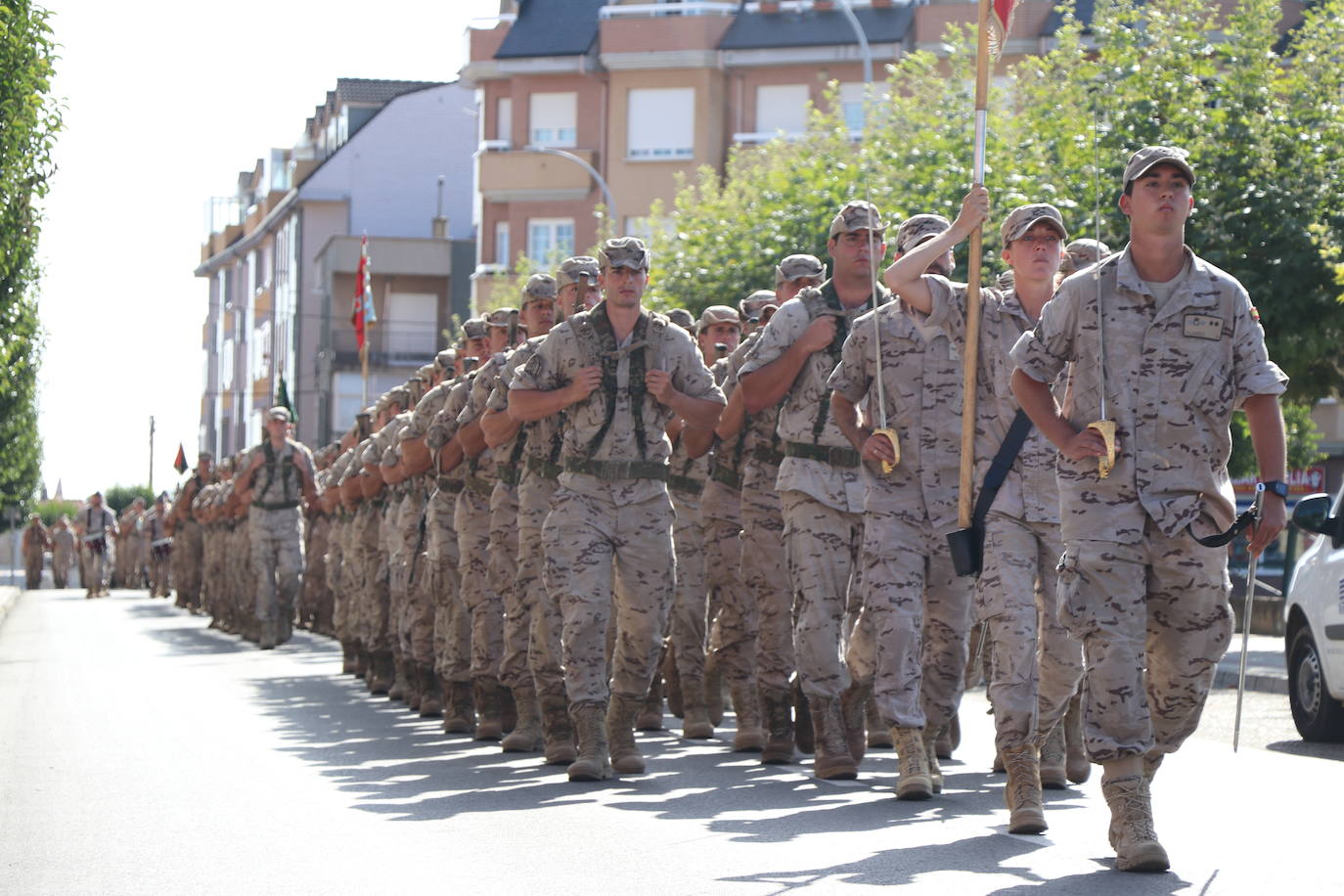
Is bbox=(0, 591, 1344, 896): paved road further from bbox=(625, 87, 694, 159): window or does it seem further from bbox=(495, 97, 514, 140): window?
bbox=(495, 97, 514, 140): window

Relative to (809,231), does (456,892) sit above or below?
below

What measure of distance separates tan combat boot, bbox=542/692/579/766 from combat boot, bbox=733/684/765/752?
1.01 m

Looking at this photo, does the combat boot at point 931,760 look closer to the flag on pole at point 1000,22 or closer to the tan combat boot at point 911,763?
the tan combat boot at point 911,763

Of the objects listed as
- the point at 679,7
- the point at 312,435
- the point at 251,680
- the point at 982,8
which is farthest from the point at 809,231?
the point at 312,435

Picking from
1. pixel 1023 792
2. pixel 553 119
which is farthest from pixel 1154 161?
pixel 553 119

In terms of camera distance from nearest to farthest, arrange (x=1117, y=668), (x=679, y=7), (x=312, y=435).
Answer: (x=1117, y=668) → (x=679, y=7) → (x=312, y=435)

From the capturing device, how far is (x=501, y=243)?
61844 mm

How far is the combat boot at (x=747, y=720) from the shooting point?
475 inches

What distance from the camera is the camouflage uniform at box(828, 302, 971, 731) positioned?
9.48 meters

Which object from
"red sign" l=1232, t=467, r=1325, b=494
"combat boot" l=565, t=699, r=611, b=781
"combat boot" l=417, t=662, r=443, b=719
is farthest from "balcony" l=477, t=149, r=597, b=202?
"combat boot" l=565, t=699, r=611, b=781

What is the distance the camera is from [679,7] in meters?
58.6

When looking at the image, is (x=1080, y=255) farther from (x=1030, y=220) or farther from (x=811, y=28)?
(x=811, y=28)

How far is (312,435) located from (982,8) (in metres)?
73.3

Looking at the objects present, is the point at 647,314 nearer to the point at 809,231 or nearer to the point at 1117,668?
the point at 1117,668
